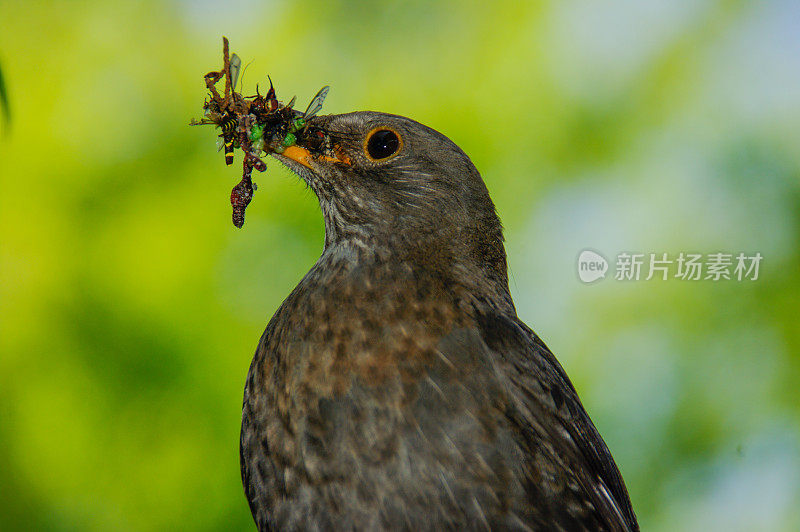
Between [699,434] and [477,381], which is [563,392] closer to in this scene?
[477,381]

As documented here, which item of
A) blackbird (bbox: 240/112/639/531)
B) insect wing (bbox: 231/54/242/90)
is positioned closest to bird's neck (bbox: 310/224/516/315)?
blackbird (bbox: 240/112/639/531)

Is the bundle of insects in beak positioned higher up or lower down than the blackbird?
higher up

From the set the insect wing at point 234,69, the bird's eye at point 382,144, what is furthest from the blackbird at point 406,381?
the insect wing at point 234,69

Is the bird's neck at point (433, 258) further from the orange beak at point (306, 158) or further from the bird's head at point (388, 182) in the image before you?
the orange beak at point (306, 158)

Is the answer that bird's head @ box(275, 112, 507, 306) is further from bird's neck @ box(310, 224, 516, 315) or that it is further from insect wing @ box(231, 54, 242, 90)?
insect wing @ box(231, 54, 242, 90)

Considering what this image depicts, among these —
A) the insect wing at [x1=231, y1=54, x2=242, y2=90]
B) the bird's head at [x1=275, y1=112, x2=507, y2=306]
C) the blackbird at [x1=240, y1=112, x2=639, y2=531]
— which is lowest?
the blackbird at [x1=240, y1=112, x2=639, y2=531]

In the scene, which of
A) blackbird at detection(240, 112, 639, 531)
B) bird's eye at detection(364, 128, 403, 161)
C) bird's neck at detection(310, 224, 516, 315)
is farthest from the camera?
bird's eye at detection(364, 128, 403, 161)

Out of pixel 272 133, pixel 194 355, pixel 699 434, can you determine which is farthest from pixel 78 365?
pixel 699 434
